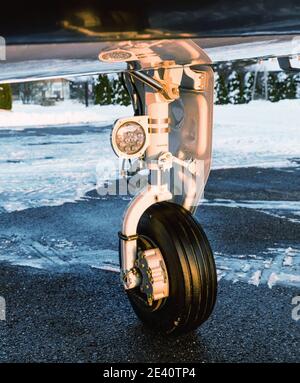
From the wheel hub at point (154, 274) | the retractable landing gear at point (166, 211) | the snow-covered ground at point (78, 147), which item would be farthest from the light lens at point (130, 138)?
the snow-covered ground at point (78, 147)

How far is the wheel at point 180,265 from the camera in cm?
247

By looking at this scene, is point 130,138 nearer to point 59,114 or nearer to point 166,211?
point 166,211

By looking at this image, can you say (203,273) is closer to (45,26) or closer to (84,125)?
(45,26)

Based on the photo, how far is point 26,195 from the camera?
629 cm

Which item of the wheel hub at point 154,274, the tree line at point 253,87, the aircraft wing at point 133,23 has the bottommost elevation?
the wheel hub at point 154,274

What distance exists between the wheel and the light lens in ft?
1.05

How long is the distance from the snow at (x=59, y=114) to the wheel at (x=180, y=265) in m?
12.0

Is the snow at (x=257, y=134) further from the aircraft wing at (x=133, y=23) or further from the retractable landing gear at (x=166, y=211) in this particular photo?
the aircraft wing at (x=133, y=23)

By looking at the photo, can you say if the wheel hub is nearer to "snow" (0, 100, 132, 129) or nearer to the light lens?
the light lens

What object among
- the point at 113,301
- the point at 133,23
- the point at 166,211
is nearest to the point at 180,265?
the point at 166,211

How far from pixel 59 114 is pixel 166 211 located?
1482 cm

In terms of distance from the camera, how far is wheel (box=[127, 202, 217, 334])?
8.09 feet

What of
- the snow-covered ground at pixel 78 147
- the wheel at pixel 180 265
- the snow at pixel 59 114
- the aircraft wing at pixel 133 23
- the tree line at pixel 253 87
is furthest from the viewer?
the tree line at pixel 253 87
